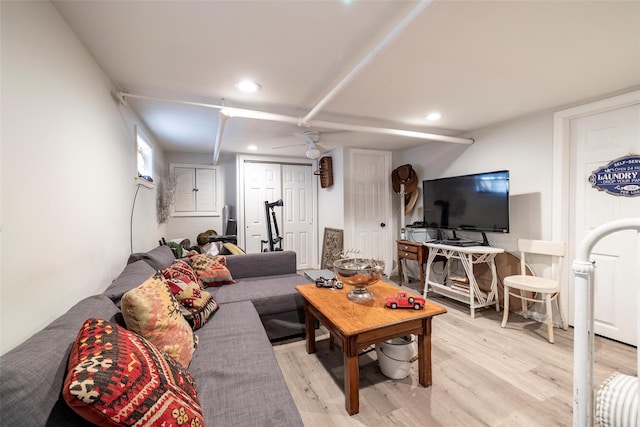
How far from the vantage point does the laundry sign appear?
89.4 inches

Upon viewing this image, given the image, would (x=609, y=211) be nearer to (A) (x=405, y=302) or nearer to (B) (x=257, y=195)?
(A) (x=405, y=302)

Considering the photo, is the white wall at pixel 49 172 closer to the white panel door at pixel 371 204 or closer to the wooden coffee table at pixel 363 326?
the wooden coffee table at pixel 363 326

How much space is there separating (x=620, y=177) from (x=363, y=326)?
274cm

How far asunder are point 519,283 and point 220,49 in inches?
127

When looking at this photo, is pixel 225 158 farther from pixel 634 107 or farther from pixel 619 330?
pixel 619 330

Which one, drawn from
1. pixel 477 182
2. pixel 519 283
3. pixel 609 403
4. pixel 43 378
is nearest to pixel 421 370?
pixel 609 403

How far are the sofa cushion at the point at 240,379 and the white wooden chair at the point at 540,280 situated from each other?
2.47m

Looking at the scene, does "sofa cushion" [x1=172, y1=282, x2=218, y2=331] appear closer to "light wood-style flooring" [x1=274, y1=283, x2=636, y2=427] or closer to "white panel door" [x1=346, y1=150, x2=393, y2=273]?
"light wood-style flooring" [x1=274, y1=283, x2=636, y2=427]

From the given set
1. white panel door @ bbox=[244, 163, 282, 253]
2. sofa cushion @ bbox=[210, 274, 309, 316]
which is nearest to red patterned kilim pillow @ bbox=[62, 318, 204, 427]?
sofa cushion @ bbox=[210, 274, 309, 316]

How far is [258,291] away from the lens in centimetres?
251

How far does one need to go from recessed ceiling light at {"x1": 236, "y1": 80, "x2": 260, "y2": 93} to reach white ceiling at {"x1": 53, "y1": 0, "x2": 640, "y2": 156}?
63mm

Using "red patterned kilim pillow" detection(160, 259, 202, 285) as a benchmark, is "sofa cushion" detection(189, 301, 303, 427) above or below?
below

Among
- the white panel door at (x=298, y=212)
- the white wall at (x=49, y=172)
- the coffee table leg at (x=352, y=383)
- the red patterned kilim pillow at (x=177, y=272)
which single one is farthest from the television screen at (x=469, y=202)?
the white wall at (x=49, y=172)

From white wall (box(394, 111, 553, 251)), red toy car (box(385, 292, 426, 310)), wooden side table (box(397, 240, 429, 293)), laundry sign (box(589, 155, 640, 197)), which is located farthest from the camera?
wooden side table (box(397, 240, 429, 293))
